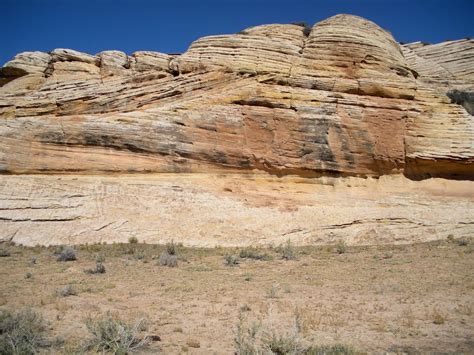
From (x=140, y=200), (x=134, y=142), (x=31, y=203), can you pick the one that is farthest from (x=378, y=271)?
(x=31, y=203)

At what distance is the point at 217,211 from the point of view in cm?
1773

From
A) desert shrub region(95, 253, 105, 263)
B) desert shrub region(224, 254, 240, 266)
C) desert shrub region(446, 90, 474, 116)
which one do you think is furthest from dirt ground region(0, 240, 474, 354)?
desert shrub region(446, 90, 474, 116)

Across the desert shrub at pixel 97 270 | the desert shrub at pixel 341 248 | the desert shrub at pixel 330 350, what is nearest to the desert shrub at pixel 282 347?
the desert shrub at pixel 330 350

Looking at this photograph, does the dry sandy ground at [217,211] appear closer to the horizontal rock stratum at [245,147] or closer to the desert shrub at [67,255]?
the horizontal rock stratum at [245,147]

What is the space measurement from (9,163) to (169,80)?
7542 millimetres

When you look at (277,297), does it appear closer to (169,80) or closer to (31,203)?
(31,203)

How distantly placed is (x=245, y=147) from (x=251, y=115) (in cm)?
144

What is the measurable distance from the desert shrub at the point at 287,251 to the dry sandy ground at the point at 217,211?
0.42 meters

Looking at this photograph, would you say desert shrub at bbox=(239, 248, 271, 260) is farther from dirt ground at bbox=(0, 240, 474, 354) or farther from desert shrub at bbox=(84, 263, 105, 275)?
desert shrub at bbox=(84, 263, 105, 275)

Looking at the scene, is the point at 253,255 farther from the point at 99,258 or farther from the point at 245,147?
the point at 245,147

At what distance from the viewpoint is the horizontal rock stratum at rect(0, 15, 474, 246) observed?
1731 cm

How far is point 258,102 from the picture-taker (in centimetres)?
2008

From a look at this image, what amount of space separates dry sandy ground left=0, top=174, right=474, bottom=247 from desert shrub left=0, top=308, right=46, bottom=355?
944 cm

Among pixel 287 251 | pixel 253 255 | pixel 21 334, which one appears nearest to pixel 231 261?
pixel 253 255
